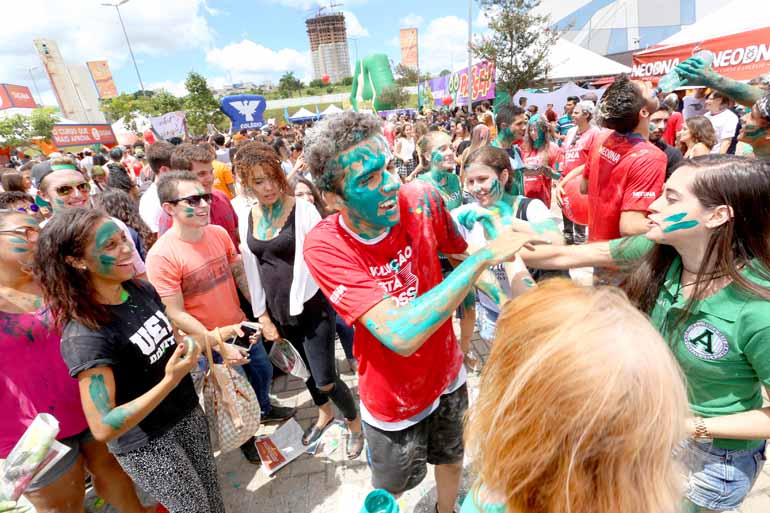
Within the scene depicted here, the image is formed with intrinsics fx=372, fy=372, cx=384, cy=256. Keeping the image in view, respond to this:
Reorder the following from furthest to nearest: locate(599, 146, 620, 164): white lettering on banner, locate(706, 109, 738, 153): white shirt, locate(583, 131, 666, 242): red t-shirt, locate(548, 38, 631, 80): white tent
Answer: locate(548, 38, 631, 80): white tent → locate(706, 109, 738, 153): white shirt → locate(599, 146, 620, 164): white lettering on banner → locate(583, 131, 666, 242): red t-shirt

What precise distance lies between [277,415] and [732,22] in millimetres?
14103

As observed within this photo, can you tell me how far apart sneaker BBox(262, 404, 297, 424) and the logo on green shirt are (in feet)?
10.3

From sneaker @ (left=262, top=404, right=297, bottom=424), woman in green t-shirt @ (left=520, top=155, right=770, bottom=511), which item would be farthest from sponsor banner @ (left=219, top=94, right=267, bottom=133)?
woman in green t-shirt @ (left=520, top=155, right=770, bottom=511)

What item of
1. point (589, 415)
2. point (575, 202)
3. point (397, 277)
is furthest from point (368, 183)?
point (575, 202)

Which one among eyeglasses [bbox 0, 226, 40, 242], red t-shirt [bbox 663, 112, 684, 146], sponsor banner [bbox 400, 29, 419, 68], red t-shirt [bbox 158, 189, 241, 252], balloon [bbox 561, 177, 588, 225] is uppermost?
sponsor banner [bbox 400, 29, 419, 68]

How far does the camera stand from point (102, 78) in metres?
55.5

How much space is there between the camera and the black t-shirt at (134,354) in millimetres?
1598

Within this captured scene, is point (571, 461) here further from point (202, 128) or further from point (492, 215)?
point (202, 128)

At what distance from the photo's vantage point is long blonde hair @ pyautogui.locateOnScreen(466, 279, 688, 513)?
668mm

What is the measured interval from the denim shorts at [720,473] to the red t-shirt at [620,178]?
1552 millimetres

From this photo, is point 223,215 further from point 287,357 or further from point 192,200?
point 287,357

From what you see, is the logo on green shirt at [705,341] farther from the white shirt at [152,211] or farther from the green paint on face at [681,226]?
the white shirt at [152,211]

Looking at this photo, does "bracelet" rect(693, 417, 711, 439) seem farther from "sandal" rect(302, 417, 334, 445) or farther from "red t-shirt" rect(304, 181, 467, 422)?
"sandal" rect(302, 417, 334, 445)

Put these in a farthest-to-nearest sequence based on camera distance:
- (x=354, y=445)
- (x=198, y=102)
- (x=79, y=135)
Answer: (x=79, y=135)
(x=198, y=102)
(x=354, y=445)
